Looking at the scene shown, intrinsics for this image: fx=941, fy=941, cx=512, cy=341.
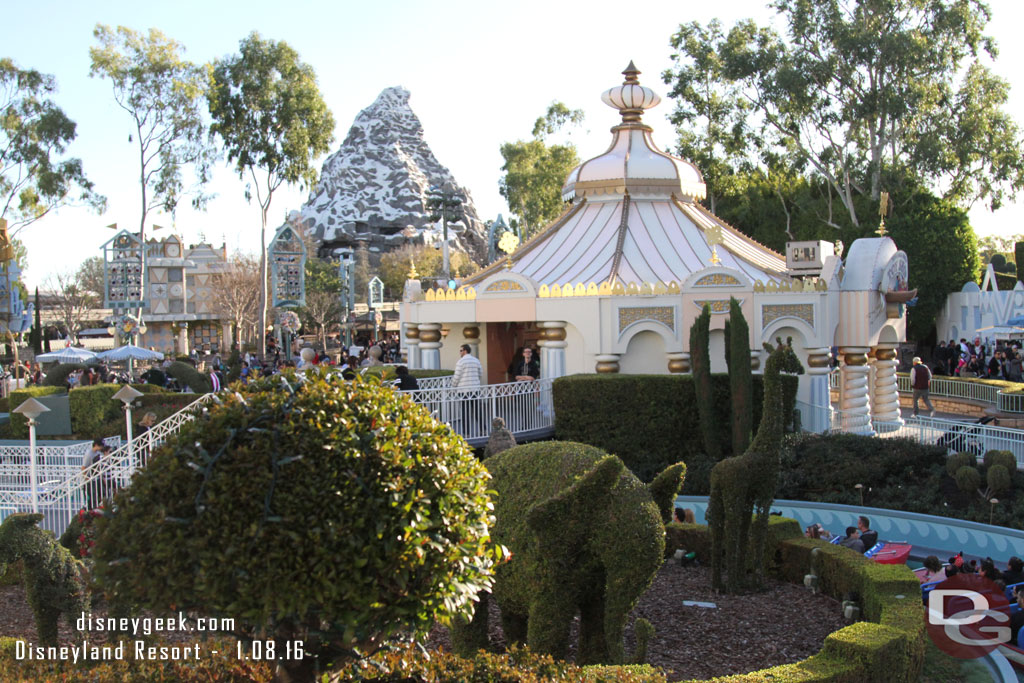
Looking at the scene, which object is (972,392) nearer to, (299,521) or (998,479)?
(998,479)

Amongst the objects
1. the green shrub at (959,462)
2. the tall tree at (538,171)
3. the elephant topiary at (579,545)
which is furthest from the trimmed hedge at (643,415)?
the tall tree at (538,171)

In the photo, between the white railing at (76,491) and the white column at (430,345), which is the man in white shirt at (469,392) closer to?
the white column at (430,345)

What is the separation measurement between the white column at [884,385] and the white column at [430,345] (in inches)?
343

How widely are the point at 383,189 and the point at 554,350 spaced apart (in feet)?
215

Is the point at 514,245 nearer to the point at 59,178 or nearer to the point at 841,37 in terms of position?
the point at 841,37

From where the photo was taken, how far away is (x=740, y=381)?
48.3ft

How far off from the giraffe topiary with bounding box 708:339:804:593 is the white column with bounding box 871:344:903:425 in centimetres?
1051

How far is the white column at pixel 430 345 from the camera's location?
18922mm

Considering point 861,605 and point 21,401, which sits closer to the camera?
point 861,605

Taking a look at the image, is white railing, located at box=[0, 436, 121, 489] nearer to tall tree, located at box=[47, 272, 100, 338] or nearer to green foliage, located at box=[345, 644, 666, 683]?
green foliage, located at box=[345, 644, 666, 683]

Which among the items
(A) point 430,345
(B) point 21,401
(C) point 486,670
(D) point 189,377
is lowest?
(C) point 486,670

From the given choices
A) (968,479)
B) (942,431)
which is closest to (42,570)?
(968,479)

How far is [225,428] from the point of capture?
Result: 436 centimetres

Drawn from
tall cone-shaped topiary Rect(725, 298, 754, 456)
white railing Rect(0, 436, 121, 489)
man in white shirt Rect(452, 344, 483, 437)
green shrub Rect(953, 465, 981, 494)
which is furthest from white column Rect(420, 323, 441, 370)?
green shrub Rect(953, 465, 981, 494)
